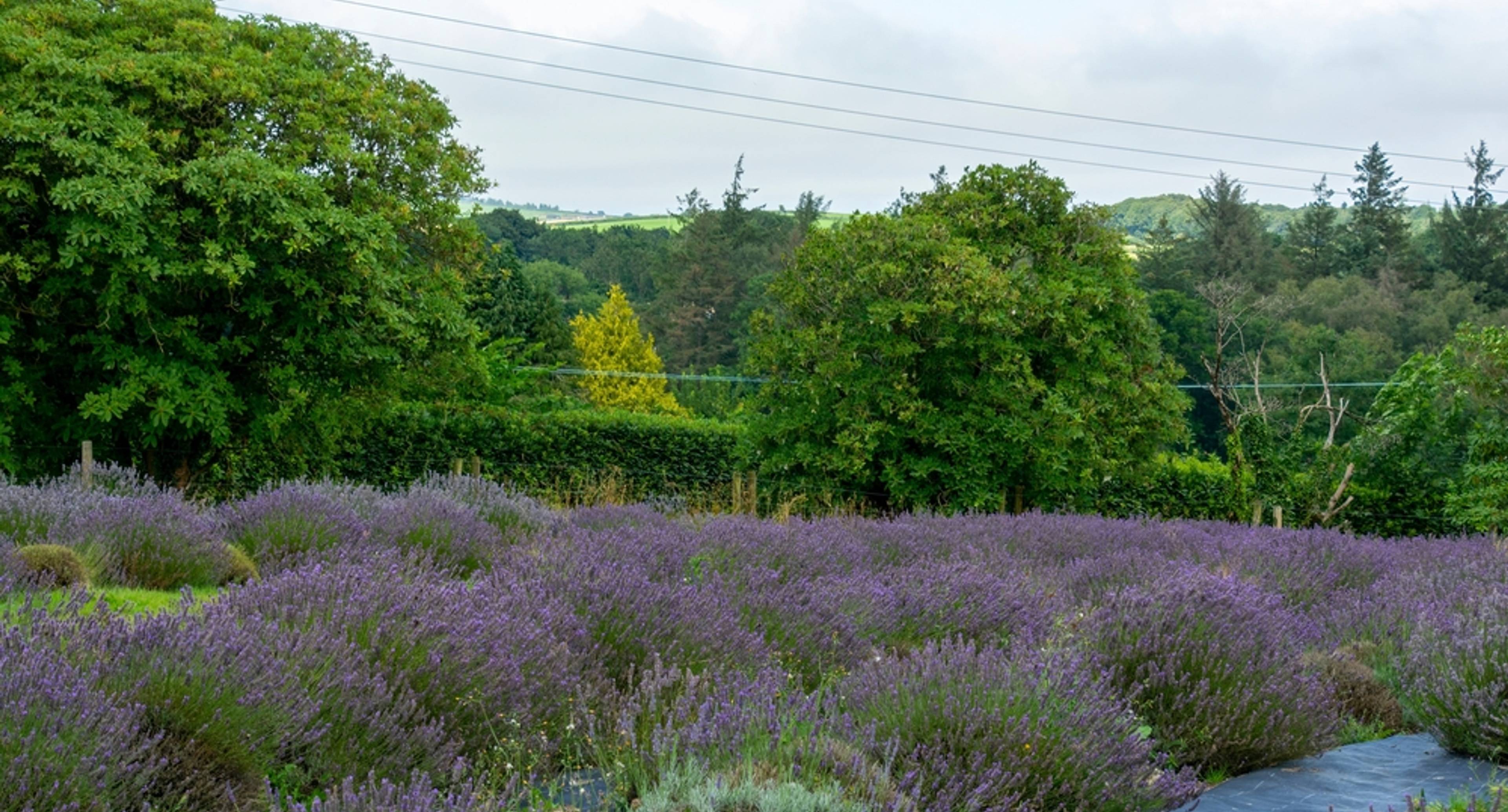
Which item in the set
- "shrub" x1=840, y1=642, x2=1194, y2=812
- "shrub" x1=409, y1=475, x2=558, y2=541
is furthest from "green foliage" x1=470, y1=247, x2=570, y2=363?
"shrub" x1=840, y1=642, x2=1194, y2=812

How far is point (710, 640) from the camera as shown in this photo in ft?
16.4

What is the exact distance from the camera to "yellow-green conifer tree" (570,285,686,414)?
34.9m

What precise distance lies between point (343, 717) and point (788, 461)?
11.7 m

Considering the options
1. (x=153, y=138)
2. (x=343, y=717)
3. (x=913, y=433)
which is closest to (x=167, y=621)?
(x=343, y=717)

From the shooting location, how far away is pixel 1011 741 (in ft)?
12.5

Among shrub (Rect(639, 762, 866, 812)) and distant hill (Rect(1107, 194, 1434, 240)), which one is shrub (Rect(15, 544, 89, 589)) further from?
distant hill (Rect(1107, 194, 1434, 240))

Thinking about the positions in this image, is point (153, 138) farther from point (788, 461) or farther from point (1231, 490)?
point (1231, 490)

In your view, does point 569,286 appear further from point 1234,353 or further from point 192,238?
point 192,238

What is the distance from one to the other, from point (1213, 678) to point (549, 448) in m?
14.2

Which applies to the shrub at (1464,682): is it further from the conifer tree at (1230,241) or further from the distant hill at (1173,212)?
the distant hill at (1173,212)

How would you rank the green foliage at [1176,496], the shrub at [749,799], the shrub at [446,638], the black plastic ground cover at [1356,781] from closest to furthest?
1. the shrub at [749,799]
2. the shrub at [446,638]
3. the black plastic ground cover at [1356,781]
4. the green foliage at [1176,496]

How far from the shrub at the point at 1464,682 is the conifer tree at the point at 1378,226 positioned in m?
45.4

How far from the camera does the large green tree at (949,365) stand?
48.3ft

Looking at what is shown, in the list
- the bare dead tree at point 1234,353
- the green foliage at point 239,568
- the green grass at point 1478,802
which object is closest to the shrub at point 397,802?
the green grass at point 1478,802
